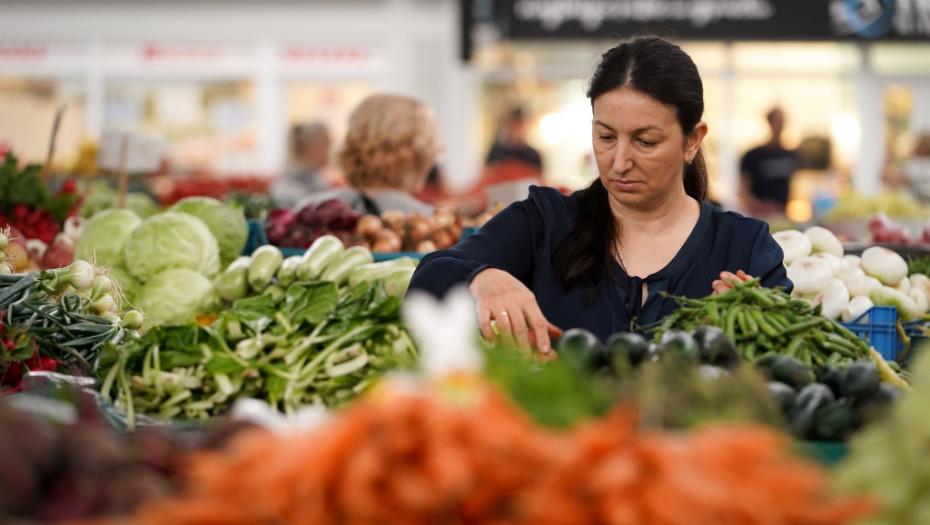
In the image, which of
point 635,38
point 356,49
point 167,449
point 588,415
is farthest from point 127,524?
point 356,49

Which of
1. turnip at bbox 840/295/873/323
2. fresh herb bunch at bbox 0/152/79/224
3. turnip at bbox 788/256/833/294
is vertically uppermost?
fresh herb bunch at bbox 0/152/79/224

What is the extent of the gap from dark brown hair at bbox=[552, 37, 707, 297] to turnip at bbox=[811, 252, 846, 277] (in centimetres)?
118

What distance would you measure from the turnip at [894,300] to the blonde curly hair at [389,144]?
Result: 2752 mm

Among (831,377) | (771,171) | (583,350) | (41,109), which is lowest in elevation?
(771,171)

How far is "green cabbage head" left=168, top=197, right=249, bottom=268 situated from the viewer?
467 centimetres

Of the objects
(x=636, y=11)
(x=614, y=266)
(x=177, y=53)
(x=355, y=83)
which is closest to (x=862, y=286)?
(x=614, y=266)

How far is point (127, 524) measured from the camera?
128 centimetres

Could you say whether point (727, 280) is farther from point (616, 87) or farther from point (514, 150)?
point (514, 150)

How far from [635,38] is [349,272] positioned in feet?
4.55

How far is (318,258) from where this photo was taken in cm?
391

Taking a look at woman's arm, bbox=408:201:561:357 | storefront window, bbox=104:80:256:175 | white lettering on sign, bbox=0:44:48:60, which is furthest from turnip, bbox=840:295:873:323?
white lettering on sign, bbox=0:44:48:60

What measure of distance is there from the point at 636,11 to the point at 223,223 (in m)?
5.06

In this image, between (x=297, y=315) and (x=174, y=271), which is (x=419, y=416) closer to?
(x=297, y=315)

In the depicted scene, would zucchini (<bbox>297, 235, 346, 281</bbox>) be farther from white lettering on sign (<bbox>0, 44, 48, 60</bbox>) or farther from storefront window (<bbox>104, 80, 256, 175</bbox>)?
white lettering on sign (<bbox>0, 44, 48, 60</bbox>)
